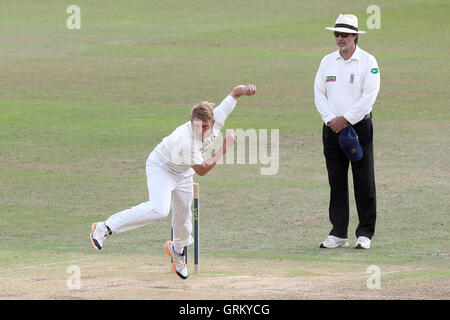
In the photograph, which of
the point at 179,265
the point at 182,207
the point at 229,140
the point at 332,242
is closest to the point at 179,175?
the point at 182,207

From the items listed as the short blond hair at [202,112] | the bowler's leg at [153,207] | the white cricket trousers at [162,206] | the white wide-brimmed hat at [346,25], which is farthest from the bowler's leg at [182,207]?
the white wide-brimmed hat at [346,25]

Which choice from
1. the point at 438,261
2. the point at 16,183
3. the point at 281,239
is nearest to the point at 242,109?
the point at 16,183

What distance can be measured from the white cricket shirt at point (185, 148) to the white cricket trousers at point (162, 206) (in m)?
0.07

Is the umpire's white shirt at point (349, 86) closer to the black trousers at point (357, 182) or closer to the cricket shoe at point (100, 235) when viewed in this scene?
the black trousers at point (357, 182)

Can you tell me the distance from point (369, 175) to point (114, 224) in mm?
3368

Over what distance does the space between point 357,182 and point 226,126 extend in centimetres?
1081

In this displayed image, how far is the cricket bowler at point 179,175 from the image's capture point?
31.3 feet

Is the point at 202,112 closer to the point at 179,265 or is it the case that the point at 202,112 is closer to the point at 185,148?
the point at 185,148

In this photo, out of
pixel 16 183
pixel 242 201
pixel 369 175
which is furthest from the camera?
pixel 16 183

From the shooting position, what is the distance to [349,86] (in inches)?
452

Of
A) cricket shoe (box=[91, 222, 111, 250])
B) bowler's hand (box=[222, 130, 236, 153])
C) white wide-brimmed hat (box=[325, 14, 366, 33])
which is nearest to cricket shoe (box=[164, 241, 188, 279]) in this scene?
cricket shoe (box=[91, 222, 111, 250])

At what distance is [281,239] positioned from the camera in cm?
1232

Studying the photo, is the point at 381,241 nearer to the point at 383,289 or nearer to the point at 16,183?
the point at 383,289

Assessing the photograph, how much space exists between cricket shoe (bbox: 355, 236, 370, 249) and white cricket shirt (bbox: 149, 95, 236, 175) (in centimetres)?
258
